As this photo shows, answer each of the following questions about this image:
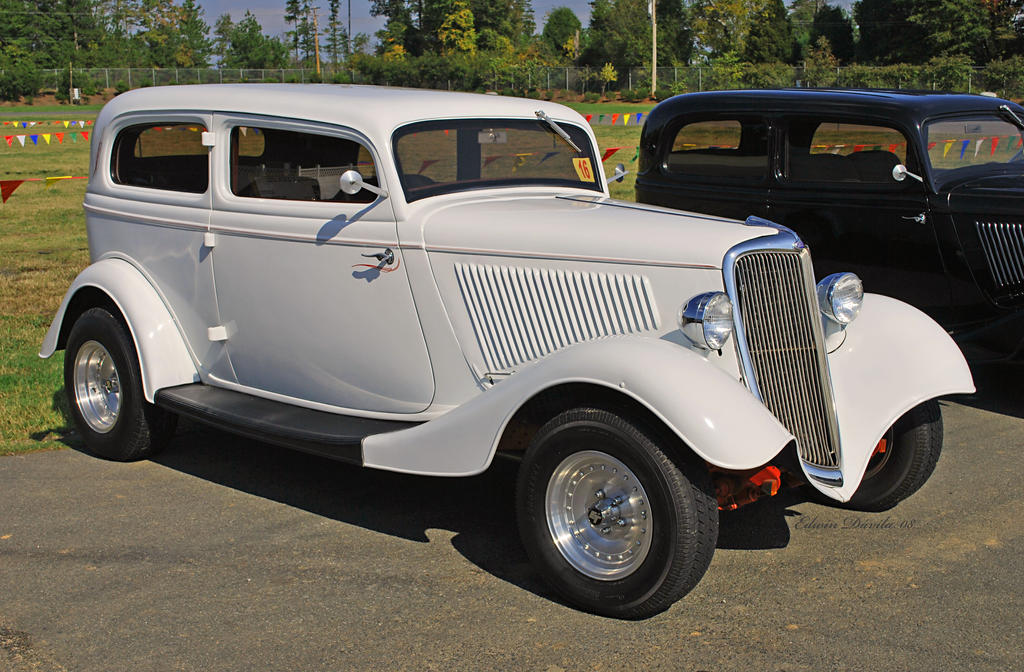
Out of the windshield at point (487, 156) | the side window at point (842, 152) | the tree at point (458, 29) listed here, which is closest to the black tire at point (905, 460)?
the windshield at point (487, 156)

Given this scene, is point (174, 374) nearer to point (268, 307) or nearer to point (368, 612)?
point (268, 307)

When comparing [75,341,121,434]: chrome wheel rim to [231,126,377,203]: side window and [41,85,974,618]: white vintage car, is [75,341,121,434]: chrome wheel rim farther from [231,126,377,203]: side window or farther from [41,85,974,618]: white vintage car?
[231,126,377,203]: side window

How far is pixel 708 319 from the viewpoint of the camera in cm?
354

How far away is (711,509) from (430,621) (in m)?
1.05

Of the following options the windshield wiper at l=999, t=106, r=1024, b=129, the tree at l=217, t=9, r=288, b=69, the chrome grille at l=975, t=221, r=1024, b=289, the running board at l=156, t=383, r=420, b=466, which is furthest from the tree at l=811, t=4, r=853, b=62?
the running board at l=156, t=383, r=420, b=466

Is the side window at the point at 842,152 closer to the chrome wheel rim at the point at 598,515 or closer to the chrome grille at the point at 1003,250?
the chrome grille at the point at 1003,250

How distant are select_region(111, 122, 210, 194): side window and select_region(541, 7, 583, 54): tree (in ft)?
281

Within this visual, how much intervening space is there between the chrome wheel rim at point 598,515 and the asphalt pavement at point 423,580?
0.67 ft

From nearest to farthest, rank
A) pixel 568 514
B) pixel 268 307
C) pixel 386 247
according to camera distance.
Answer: pixel 568 514
pixel 386 247
pixel 268 307

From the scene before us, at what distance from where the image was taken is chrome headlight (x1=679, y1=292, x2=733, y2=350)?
3527 mm

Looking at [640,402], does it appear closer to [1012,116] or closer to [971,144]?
[971,144]

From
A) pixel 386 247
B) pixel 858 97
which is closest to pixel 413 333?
pixel 386 247

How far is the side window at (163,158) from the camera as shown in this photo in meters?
4.93

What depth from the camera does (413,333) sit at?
4273 millimetres
